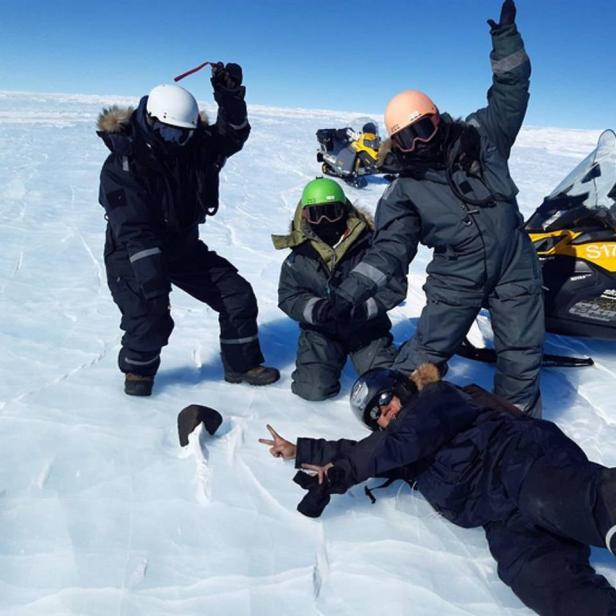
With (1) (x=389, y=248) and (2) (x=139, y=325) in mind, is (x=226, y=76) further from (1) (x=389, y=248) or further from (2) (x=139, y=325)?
(2) (x=139, y=325)

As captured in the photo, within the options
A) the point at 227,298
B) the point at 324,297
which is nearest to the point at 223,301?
the point at 227,298

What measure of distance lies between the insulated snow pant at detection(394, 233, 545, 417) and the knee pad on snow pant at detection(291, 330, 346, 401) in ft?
1.82

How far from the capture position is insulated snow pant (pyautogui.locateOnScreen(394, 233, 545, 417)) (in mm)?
2908

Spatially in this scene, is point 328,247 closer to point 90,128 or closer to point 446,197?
point 446,197

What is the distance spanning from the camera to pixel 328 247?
3.40m

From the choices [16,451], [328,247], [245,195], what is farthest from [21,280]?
[245,195]

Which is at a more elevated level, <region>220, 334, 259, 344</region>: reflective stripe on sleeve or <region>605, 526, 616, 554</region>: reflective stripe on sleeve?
<region>605, 526, 616, 554</region>: reflective stripe on sleeve

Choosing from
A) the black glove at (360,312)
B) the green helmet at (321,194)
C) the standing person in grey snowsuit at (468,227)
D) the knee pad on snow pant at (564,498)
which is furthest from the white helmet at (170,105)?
the knee pad on snow pant at (564,498)

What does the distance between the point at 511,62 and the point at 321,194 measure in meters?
1.21

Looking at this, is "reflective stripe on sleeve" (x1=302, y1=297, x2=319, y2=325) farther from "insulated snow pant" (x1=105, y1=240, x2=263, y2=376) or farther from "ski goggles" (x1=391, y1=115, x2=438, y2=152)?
"ski goggles" (x1=391, y1=115, x2=438, y2=152)

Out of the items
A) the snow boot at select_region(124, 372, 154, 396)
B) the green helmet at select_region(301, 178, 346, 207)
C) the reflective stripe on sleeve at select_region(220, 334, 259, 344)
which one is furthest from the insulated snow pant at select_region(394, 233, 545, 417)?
the snow boot at select_region(124, 372, 154, 396)

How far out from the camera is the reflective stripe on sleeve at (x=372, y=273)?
2898mm

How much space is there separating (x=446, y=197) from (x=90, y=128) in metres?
19.7

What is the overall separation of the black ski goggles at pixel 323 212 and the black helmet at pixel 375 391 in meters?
1.12
